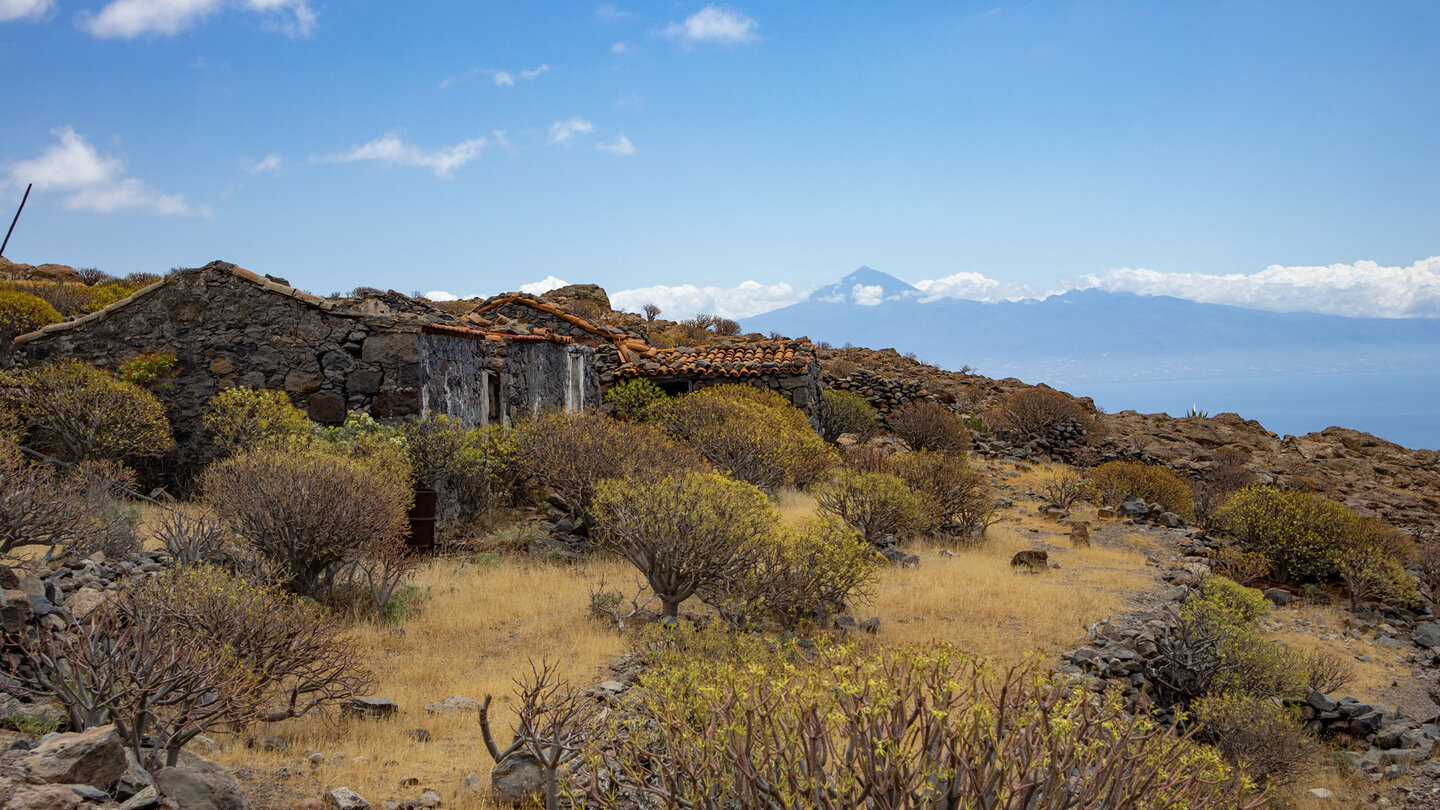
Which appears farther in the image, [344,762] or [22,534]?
[22,534]

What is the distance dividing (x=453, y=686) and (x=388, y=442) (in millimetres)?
5431

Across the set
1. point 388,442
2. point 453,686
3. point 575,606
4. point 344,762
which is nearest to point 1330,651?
point 575,606

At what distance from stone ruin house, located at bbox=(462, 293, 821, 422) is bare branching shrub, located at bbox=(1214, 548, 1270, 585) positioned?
9505 millimetres

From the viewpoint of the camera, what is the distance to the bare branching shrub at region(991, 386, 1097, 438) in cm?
2788

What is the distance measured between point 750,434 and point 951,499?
12.6 feet

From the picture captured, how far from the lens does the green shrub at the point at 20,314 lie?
1670cm

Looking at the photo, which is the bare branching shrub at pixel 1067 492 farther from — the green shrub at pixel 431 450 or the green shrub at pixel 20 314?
the green shrub at pixel 20 314

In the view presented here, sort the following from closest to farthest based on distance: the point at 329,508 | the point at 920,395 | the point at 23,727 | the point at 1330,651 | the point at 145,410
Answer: the point at 23,727, the point at 329,508, the point at 1330,651, the point at 145,410, the point at 920,395

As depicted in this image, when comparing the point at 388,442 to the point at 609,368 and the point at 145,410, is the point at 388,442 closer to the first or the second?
the point at 145,410

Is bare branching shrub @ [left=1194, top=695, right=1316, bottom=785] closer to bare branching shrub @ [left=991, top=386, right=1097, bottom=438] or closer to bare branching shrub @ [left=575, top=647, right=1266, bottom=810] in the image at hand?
bare branching shrub @ [left=575, top=647, right=1266, bottom=810]

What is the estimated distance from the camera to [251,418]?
39.4ft

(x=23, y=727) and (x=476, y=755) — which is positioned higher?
(x=23, y=727)

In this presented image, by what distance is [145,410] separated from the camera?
11.7 metres

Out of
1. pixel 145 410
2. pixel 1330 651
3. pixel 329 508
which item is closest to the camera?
pixel 329 508
